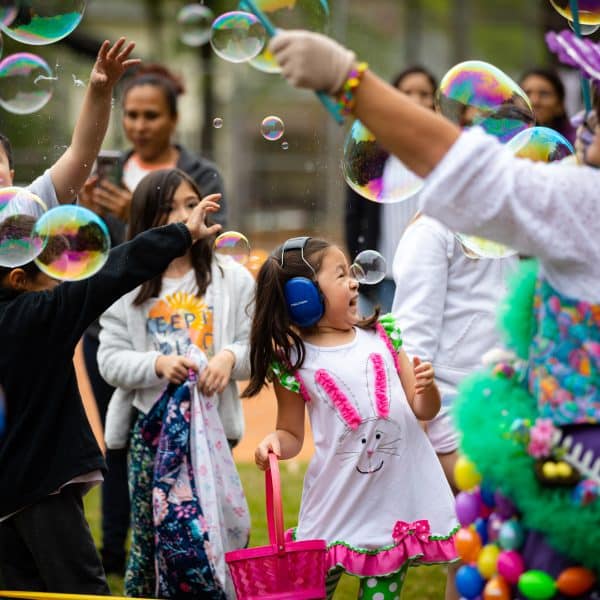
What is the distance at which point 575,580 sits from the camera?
223 cm

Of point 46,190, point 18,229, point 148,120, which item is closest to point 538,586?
point 18,229

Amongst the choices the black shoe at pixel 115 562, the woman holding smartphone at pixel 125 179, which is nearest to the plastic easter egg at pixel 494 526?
the woman holding smartphone at pixel 125 179

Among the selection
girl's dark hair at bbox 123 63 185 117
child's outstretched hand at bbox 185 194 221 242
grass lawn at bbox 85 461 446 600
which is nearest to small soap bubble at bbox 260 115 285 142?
child's outstretched hand at bbox 185 194 221 242

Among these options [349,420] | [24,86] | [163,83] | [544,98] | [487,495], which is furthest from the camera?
[544,98]

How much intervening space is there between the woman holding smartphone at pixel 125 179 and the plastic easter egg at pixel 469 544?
241cm

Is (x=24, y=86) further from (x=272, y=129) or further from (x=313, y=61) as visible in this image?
(x=313, y=61)

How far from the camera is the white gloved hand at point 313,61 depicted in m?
2.24

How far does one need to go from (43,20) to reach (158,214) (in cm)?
79

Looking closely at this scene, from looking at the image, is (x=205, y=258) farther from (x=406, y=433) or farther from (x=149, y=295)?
(x=406, y=433)

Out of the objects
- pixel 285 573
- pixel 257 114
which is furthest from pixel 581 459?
pixel 257 114

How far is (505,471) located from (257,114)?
17209 mm

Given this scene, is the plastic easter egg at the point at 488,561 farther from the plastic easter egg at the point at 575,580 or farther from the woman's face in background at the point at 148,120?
the woman's face in background at the point at 148,120

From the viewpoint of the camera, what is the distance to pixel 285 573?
3029 millimetres

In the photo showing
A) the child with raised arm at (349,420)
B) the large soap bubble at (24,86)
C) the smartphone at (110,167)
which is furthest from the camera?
the smartphone at (110,167)
